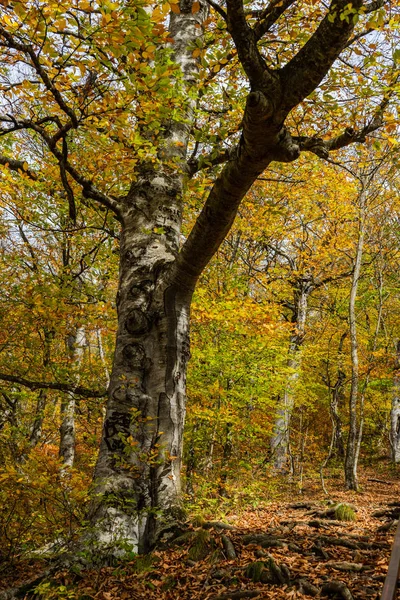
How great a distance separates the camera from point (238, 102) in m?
5.52

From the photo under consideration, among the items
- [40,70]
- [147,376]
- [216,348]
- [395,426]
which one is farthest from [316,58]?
[395,426]

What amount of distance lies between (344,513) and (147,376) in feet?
11.1

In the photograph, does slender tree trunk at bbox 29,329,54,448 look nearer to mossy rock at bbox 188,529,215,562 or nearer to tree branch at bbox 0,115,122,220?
tree branch at bbox 0,115,122,220

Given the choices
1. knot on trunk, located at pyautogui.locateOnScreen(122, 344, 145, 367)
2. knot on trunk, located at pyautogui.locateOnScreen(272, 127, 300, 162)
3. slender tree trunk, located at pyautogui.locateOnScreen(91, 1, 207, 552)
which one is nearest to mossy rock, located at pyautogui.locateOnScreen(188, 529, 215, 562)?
slender tree trunk, located at pyautogui.locateOnScreen(91, 1, 207, 552)

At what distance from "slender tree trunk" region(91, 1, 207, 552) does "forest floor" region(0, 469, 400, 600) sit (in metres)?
0.33

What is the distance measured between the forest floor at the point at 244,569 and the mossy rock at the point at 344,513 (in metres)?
0.92

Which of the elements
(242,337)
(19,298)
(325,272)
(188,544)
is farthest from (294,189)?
(188,544)

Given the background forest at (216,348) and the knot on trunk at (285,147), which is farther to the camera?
the background forest at (216,348)

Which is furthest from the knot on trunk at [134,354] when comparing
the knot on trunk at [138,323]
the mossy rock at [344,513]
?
the mossy rock at [344,513]

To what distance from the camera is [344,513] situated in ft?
18.3

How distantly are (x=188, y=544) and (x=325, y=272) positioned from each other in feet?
44.0

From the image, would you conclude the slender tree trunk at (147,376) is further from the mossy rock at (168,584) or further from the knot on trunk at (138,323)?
the mossy rock at (168,584)

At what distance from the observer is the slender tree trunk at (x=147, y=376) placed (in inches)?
159

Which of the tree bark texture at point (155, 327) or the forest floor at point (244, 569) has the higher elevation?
the tree bark texture at point (155, 327)
